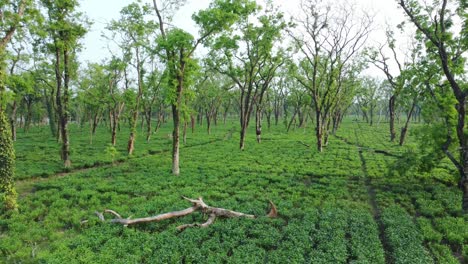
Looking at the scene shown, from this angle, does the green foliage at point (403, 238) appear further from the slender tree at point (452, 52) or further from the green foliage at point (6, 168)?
the green foliage at point (6, 168)

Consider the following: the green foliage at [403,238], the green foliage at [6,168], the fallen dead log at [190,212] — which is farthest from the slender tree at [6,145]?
the green foliage at [403,238]

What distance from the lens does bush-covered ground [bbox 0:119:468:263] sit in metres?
9.24

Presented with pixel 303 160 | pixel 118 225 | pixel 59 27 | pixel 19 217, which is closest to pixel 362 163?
pixel 303 160

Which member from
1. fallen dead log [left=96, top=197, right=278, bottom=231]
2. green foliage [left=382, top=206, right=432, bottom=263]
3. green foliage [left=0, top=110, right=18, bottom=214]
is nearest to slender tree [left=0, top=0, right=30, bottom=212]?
green foliage [left=0, top=110, right=18, bottom=214]

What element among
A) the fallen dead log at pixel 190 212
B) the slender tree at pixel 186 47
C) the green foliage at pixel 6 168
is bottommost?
the fallen dead log at pixel 190 212

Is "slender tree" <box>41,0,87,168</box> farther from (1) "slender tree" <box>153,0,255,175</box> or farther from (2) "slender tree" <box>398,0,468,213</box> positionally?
(2) "slender tree" <box>398,0,468,213</box>

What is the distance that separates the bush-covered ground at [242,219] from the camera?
30.3ft

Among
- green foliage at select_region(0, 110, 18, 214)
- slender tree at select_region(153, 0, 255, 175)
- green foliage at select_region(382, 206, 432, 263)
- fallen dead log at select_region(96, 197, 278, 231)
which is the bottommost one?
green foliage at select_region(382, 206, 432, 263)

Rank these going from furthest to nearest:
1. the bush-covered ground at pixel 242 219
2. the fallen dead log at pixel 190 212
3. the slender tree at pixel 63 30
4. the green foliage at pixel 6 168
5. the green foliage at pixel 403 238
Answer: the slender tree at pixel 63 30 → the green foliage at pixel 6 168 → the fallen dead log at pixel 190 212 → the bush-covered ground at pixel 242 219 → the green foliage at pixel 403 238

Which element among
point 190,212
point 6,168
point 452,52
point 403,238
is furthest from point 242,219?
point 452,52

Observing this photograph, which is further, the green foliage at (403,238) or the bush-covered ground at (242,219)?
the bush-covered ground at (242,219)

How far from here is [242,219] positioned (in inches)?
471

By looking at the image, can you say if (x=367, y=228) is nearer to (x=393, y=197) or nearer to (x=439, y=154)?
(x=393, y=197)

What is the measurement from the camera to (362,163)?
2462 cm
